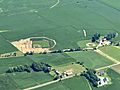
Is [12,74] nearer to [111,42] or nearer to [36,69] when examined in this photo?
[36,69]

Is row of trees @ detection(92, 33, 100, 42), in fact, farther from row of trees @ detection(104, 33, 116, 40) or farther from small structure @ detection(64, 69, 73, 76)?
small structure @ detection(64, 69, 73, 76)

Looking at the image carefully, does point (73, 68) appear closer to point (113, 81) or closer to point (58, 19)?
point (113, 81)

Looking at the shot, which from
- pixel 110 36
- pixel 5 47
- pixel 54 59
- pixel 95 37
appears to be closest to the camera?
pixel 54 59

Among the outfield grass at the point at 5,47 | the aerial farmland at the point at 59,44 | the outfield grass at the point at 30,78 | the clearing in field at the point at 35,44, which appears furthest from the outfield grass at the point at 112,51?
the outfield grass at the point at 5,47

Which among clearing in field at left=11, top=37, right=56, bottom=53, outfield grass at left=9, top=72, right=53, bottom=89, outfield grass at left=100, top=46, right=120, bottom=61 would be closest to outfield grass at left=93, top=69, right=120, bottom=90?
outfield grass at left=100, top=46, right=120, bottom=61

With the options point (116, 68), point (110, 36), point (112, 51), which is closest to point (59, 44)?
point (112, 51)

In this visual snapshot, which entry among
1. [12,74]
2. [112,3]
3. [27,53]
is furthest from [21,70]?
[112,3]

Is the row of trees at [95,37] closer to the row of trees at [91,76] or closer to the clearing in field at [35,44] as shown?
the clearing in field at [35,44]
